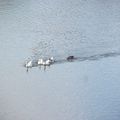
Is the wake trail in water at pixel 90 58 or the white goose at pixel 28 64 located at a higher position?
the wake trail in water at pixel 90 58

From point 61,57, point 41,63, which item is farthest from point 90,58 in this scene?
point 41,63

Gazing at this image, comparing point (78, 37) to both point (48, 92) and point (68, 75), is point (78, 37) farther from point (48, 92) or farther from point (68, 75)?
point (48, 92)

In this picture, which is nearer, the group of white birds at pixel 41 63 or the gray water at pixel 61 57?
the gray water at pixel 61 57

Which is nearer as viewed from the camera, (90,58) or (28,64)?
(28,64)

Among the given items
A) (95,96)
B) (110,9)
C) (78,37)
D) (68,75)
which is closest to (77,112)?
(95,96)

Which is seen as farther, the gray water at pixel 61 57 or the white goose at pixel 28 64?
the white goose at pixel 28 64

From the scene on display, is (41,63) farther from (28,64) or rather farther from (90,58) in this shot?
(90,58)

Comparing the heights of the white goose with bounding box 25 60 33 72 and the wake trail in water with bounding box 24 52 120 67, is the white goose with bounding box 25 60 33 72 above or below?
below

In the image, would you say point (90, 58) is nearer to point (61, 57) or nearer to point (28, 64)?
point (61, 57)

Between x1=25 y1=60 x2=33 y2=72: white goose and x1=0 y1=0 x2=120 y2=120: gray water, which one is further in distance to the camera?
x1=25 y1=60 x2=33 y2=72: white goose
